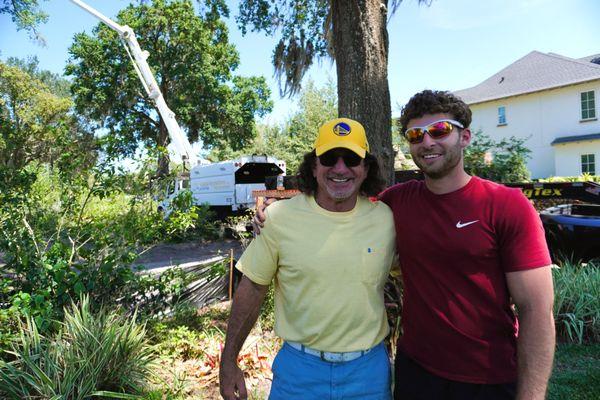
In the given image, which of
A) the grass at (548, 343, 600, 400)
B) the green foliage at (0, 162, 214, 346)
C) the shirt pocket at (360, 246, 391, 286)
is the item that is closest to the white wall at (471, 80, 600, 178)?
the grass at (548, 343, 600, 400)

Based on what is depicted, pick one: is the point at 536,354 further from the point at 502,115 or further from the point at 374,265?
the point at 502,115

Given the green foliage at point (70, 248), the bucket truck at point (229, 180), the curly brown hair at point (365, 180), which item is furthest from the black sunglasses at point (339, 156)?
the bucket truck at point (229, 180)

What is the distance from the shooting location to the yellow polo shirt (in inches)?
75.0

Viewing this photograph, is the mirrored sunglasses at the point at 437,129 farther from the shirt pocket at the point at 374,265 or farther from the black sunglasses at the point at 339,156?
the shirt pocket at the point at 374,265

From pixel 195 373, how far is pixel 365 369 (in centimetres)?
219

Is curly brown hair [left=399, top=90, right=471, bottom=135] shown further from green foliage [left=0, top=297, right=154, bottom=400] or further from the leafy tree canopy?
the leafy tree canopy

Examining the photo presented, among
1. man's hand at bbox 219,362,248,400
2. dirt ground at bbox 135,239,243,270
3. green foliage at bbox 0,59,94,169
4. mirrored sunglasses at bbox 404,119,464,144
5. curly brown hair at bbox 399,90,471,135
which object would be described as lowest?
dirt ground at bbox 135,239,243,270

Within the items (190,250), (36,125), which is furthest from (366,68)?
(36,125)

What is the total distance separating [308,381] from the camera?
191 cm

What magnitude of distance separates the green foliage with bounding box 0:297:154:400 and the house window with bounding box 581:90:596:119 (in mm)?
25012

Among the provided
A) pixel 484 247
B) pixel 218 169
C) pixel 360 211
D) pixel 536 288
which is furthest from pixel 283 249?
pixel 218 169

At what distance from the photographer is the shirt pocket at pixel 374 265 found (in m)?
1.93

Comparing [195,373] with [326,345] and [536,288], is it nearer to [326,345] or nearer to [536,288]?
[326,345]

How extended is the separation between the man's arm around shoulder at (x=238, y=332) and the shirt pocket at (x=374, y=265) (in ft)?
1.63
